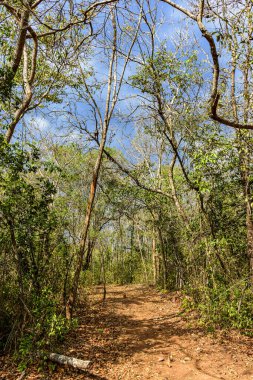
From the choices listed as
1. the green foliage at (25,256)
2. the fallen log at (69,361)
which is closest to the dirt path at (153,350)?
the fallen log at (69,361)

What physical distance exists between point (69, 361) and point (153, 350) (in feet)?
5.86

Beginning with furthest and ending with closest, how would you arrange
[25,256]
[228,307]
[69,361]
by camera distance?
[228,307] → [25,256] → [69,361]

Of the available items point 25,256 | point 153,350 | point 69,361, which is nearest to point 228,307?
point 153,350

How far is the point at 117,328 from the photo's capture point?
7316 millimetres

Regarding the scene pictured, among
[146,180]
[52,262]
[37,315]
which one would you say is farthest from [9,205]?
[146,180]

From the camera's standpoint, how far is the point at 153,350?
581cm

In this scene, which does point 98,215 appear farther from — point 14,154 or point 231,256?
point 14,154

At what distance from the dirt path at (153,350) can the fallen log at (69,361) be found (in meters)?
0.11

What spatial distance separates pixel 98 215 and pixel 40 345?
42.4 ft

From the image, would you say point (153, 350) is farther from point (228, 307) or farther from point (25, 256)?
point (25, 256)

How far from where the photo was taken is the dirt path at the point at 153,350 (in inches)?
189

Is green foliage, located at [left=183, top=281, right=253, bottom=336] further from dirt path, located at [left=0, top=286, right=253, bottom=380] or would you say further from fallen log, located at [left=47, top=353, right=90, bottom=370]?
fallen log, located at [left=47, top=353, right=90, bottom=370]

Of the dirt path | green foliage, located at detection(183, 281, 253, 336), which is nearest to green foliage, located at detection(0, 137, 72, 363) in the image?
the dirt path

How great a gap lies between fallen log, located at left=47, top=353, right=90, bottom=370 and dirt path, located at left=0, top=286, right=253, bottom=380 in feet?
0.36
